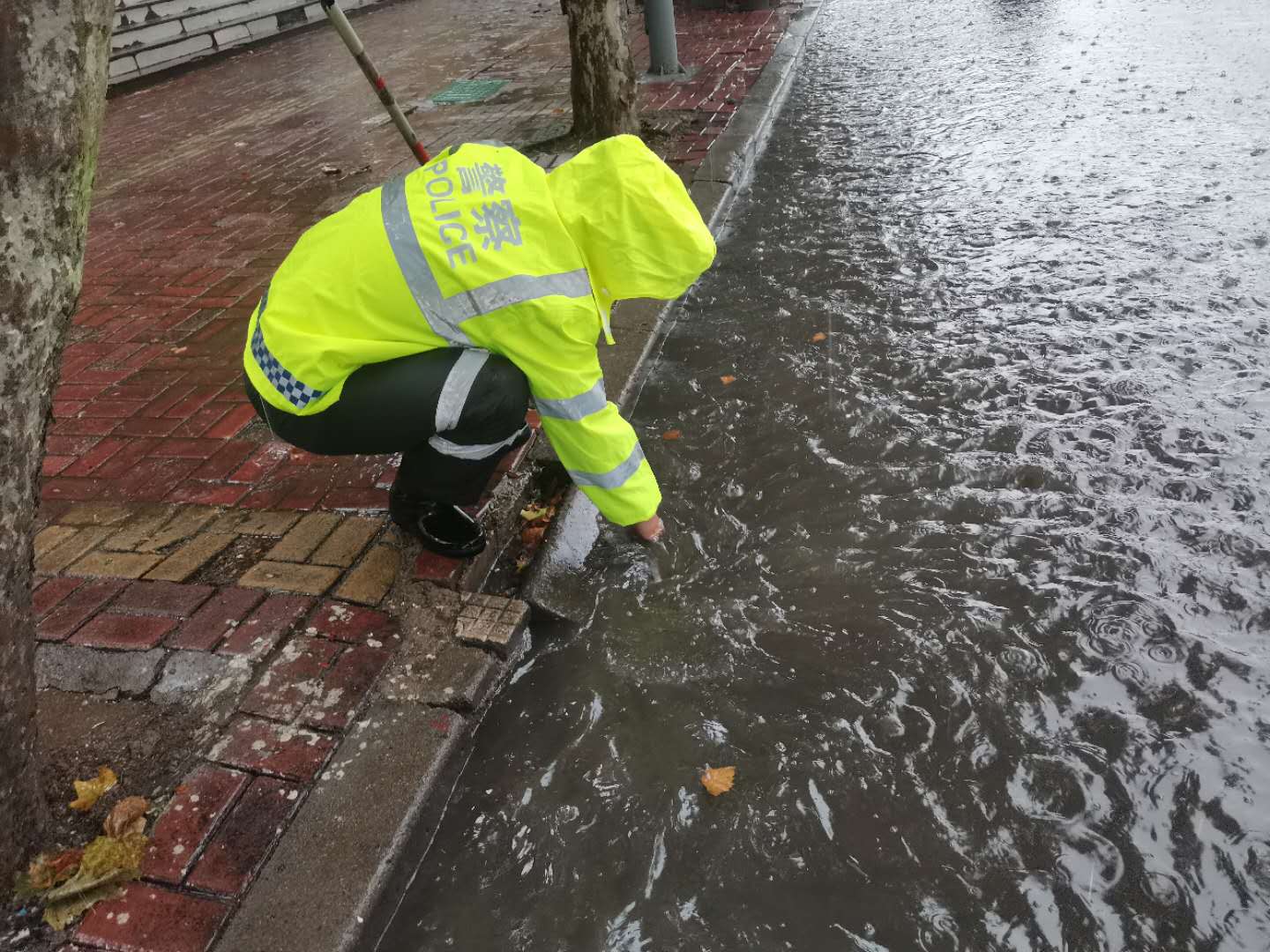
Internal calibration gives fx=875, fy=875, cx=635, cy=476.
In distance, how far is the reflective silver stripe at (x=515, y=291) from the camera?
208 cm

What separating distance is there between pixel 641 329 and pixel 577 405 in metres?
1.82

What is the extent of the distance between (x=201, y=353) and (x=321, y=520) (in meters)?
1.62

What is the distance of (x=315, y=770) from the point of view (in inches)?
83.3

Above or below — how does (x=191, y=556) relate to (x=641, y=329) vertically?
above

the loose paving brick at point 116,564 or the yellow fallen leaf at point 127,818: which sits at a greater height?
the yellow fallen leaf at point 127,818

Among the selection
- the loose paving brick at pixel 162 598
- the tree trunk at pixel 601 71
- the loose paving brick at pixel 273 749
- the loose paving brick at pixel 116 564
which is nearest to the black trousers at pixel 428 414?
the loose paving brick at pixel 162 598

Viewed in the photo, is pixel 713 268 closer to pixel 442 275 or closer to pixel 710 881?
pixel 442 275

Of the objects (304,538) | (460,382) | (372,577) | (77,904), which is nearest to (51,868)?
(77,904)

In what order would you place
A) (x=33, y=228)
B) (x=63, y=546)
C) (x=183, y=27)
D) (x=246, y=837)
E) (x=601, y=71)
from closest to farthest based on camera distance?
1. (x=33, y=228)
2. (x=246, y=837)
3. (x=63, y=546)
4. (x=601, y=71)
5. (x=183, y=27)

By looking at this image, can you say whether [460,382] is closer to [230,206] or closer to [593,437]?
[593,437]

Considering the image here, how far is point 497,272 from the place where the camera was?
81.4 inches

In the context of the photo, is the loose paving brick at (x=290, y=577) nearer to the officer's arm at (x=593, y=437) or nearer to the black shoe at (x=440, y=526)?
the black shoe at (x=440, y=526)

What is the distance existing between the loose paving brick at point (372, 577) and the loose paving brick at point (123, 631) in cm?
49

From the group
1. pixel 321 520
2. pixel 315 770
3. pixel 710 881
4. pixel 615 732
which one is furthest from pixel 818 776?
pixel 321 520
